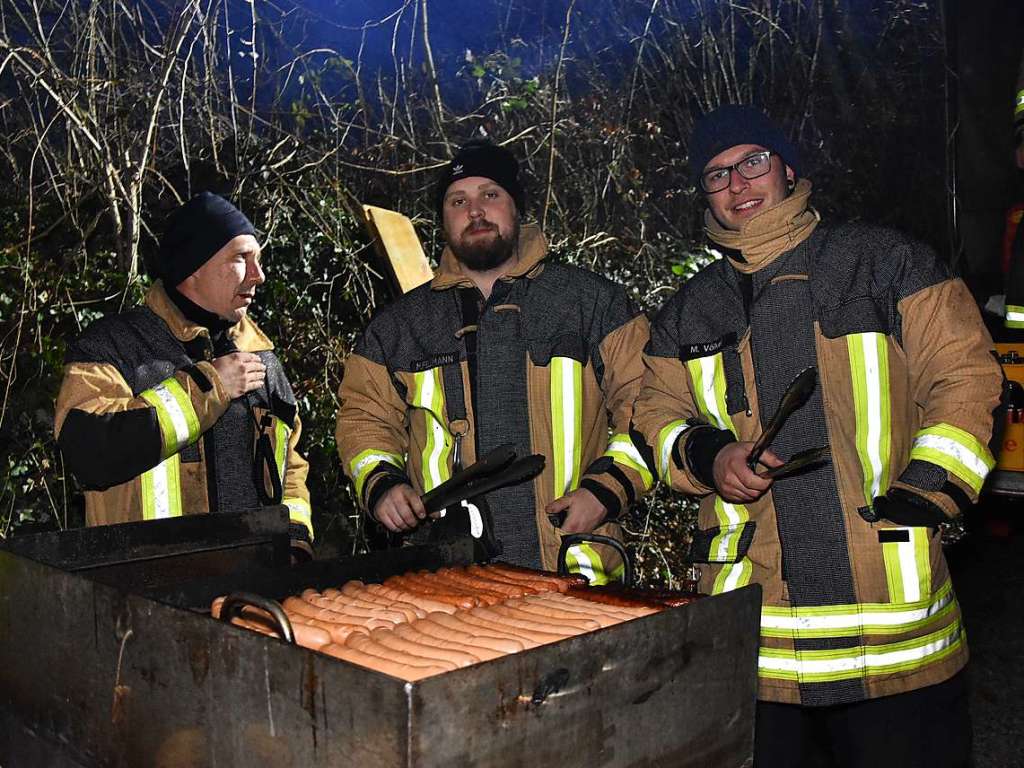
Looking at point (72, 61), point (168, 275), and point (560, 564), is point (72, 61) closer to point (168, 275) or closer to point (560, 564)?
point (168, 275)

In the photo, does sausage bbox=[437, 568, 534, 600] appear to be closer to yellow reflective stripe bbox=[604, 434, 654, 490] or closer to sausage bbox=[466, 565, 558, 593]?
sausage bbox=[466, 565, 558, 593]

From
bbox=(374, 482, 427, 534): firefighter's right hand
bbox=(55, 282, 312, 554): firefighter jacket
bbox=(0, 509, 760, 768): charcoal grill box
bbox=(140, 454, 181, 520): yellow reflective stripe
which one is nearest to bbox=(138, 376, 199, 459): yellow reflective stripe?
bbox=(55, 282, 312, 554): firefighter jacket

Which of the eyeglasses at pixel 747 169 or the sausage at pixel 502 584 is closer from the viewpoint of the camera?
the sausage at pixel 502 584

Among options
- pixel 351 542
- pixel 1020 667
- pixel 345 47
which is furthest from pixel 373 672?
pixel 345 47

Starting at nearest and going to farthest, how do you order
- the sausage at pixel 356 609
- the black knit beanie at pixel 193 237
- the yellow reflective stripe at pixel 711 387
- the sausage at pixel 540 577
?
the sausage at pixel 356 609 → the sausage at pixel 540 577 → the yellow reflective stripe at pixel 711 387 → the black knit beanie at pixel 193 237

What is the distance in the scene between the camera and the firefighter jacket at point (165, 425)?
3.46 metres

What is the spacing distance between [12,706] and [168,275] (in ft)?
5.44

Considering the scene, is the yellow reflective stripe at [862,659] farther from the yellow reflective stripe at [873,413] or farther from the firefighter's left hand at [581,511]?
the firefighter's left hand at [581,511]

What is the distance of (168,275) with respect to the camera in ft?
12.7

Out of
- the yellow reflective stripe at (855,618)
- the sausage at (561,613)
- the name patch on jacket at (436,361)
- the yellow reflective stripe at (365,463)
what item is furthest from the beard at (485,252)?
the yellow reflective stripe at (855,618)

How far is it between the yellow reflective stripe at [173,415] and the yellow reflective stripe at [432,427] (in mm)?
786

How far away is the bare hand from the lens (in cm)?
285

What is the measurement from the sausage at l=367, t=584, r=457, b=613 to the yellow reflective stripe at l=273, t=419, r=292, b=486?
1.08 metres

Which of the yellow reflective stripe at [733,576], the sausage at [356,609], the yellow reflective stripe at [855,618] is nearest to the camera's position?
the sausage at [356,609]
